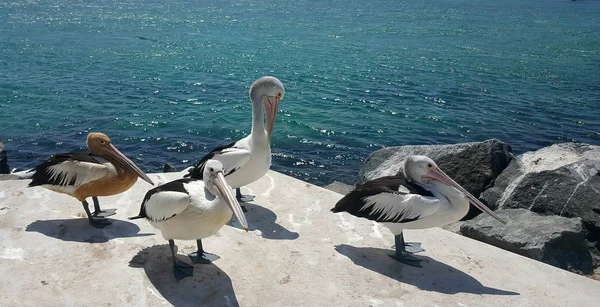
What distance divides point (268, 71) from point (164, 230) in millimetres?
14759

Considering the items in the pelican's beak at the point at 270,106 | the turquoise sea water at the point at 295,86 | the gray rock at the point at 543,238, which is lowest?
the turquoise sea water at the point at 295,86

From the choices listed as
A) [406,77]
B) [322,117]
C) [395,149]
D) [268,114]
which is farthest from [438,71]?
[268,114]

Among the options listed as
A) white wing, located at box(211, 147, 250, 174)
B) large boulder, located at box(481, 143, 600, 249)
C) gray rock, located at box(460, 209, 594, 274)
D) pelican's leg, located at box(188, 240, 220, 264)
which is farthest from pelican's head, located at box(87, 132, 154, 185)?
large boulder, located at box(481, 143, 600, 249)

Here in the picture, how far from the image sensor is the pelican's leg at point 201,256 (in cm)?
434

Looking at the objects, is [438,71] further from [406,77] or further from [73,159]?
[73,159]

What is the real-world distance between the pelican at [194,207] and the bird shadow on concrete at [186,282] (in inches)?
3.2

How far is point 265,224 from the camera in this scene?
5.27 metres

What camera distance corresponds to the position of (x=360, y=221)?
5414 mm

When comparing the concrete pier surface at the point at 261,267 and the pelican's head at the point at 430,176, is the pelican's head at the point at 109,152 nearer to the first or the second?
the concrete pier surface at the point at 261,267

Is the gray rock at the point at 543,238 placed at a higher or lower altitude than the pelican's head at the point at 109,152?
lower

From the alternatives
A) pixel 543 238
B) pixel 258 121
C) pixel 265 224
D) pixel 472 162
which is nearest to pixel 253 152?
pixel 258 121

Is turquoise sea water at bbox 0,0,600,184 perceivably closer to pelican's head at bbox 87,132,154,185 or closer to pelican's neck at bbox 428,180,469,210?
pelican's head at bbox 87,132,154,185

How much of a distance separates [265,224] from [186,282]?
4.20 feet

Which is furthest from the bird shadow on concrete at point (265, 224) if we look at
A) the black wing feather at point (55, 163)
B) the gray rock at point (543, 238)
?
the gray rock at point (543, 238)
